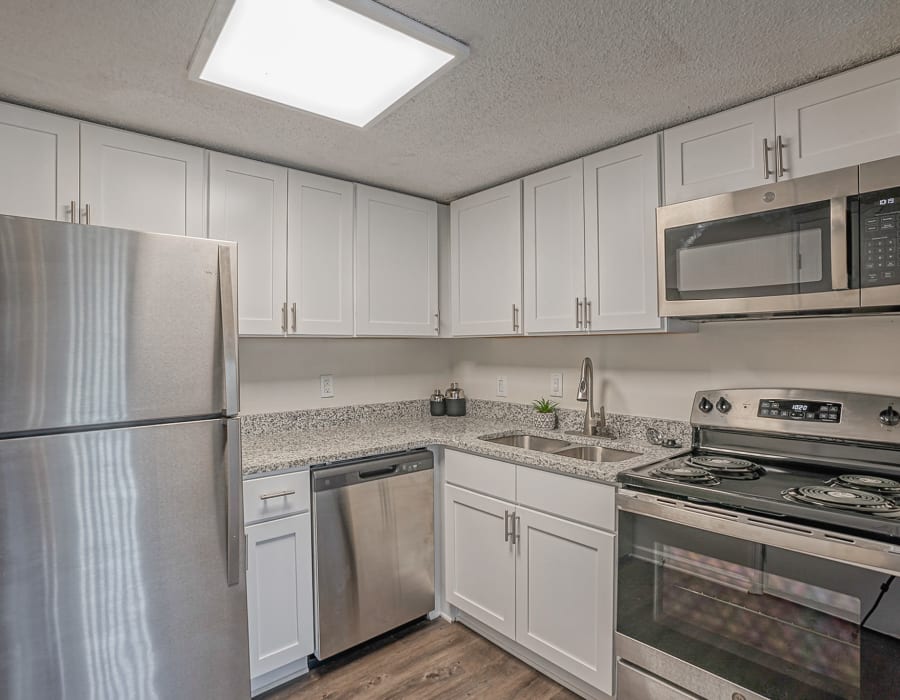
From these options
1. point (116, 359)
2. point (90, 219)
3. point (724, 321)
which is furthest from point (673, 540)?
→ point (90, 219)

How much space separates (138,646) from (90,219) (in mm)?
1420

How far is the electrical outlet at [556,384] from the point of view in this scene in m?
2.71

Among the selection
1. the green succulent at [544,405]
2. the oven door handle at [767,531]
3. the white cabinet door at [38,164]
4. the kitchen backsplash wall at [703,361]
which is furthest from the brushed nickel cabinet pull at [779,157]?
the white cabinet door at [38,164]

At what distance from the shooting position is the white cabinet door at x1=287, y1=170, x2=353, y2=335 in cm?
237

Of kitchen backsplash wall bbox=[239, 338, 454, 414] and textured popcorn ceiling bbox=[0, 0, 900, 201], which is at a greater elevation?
textured popcorn ceiling bbox=[0, 0, 900, 201]

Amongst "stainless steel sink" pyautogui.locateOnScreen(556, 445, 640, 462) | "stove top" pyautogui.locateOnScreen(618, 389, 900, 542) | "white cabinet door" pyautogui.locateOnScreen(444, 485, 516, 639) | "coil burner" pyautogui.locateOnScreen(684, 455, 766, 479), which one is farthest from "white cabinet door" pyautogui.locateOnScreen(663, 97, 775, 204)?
"white cabinet door" pyautogui.locateOnScreen(444, 485, 516, 639)

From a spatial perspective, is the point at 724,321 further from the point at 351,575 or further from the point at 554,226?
the point at 351,575

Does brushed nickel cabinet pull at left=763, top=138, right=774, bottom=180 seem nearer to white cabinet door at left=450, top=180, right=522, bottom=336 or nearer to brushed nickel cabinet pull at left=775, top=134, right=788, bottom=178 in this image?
brushed nickel cabinet pull at left=775, top=134, right=788, bottom=178

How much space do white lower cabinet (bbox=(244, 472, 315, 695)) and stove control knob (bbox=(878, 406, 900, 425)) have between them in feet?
6.55

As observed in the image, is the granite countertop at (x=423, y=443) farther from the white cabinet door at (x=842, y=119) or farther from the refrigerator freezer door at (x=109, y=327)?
the white cabinet door at (x=842, y=119)

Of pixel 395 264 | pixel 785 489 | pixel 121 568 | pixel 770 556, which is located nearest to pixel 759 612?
pixel 770 556

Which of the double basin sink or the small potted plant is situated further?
the small potted plant

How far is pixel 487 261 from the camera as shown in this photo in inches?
107

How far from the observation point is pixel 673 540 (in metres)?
1.63
